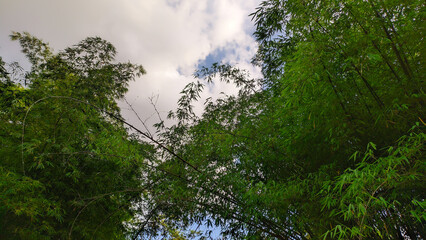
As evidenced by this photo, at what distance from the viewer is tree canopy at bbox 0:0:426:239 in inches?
86.9

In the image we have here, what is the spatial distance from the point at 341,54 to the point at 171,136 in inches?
114

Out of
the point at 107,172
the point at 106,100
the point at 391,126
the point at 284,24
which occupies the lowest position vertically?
the point at 391,126

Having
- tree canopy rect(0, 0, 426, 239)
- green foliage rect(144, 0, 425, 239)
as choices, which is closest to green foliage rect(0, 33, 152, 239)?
tree canopy rect(0, 0, 426, 239)

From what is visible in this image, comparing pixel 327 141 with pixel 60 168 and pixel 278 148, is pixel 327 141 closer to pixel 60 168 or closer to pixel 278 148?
pixel 278 148

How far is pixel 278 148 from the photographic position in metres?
3.09

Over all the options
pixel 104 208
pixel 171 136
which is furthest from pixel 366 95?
pixel 104 208

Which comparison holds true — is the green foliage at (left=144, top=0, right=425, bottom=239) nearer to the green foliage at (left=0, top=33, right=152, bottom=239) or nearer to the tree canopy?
the tree canopy

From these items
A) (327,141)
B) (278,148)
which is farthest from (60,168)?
(327,141)

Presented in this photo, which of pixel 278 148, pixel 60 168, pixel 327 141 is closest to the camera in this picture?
pixel 327 141

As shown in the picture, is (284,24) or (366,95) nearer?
(366,95)

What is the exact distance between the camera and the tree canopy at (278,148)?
221cm

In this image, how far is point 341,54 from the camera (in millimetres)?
2258

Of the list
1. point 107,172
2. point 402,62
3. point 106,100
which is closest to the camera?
point 402,62

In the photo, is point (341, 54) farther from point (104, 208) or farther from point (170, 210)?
point (104, 208)
